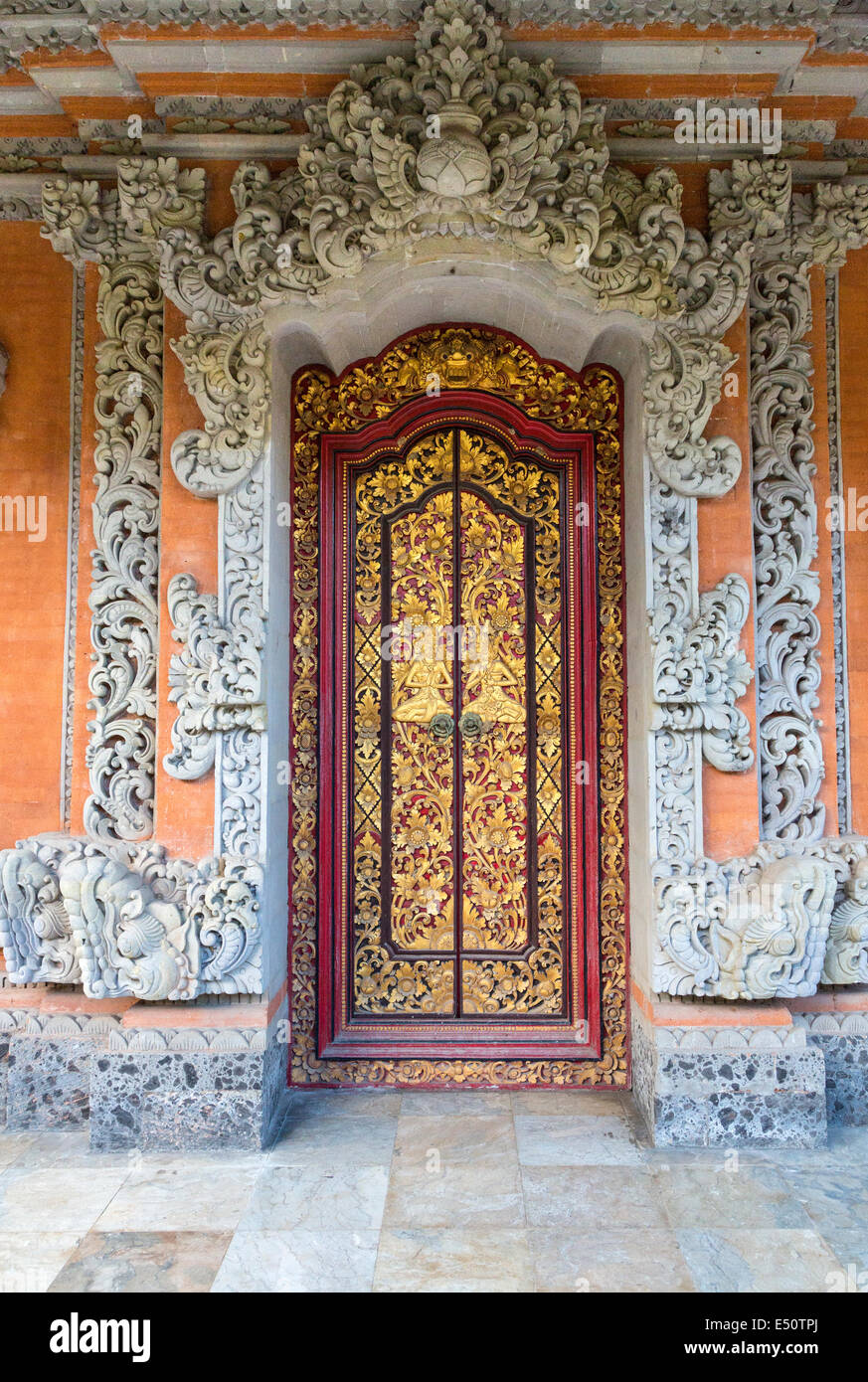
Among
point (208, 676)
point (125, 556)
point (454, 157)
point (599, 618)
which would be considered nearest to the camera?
point (454, 157)

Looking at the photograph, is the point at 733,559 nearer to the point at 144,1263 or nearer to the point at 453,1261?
the point at 453,1261

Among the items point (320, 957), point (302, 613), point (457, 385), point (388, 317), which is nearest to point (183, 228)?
point (388, 317)

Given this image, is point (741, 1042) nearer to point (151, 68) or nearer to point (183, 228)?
point (183, 228)

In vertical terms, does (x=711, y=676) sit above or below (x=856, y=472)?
below

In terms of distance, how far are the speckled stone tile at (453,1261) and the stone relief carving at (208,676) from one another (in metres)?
1.73

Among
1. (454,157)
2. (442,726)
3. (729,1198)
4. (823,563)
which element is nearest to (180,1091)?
(442,726)

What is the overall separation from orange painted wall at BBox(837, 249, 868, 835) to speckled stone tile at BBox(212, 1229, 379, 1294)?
8.03 feet

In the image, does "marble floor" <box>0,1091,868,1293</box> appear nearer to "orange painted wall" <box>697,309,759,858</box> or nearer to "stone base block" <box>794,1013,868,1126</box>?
"stone base block" <box>794,1013,868,1126</box>

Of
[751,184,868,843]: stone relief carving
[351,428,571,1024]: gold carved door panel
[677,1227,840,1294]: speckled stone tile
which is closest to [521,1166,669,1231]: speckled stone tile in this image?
[677,1227,840,1294]: speckled stone tile

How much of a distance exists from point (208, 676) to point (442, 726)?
1.05 meters

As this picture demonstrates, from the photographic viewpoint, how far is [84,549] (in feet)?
12.3

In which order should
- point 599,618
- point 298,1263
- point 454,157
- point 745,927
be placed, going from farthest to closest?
1. point 599,618
2. point 745,927
3. point 454,157
4. point 298,1263

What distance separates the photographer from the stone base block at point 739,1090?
3.27 meters

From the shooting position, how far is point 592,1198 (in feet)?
9.64
